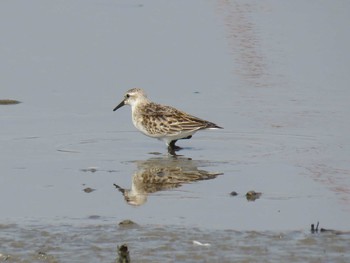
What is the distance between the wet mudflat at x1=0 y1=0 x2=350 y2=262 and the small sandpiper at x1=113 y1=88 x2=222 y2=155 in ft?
0.57

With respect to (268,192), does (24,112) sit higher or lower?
higher

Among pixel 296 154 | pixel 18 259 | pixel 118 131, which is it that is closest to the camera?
pixel 18 259

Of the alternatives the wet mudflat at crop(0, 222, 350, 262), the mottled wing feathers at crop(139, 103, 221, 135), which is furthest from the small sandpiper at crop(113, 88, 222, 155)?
the wet mudflat at crop(0, 222, 350, 262)

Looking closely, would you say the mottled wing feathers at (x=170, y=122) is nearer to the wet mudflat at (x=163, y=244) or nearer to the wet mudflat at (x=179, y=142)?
the wet mudflat at (x=179, y=142)

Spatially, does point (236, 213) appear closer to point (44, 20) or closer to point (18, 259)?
point (18, 259)

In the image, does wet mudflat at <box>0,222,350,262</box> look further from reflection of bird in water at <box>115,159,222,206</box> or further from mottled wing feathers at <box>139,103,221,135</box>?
mottled wing feathers at <box>139,103,221,135</box>

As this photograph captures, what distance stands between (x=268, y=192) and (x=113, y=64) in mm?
5468

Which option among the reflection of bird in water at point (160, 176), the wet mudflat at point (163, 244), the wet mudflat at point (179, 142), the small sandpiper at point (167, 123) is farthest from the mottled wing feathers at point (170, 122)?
the wet mudflat at point (163, 244)

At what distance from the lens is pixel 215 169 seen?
10.6 m

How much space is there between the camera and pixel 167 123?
12.0 meters

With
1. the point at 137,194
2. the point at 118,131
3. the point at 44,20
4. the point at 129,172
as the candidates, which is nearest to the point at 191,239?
the point at 137,194

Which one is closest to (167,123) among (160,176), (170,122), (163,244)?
(170,122)

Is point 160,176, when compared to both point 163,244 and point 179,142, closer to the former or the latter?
point 179,142

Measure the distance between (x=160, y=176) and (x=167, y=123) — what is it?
186cm
